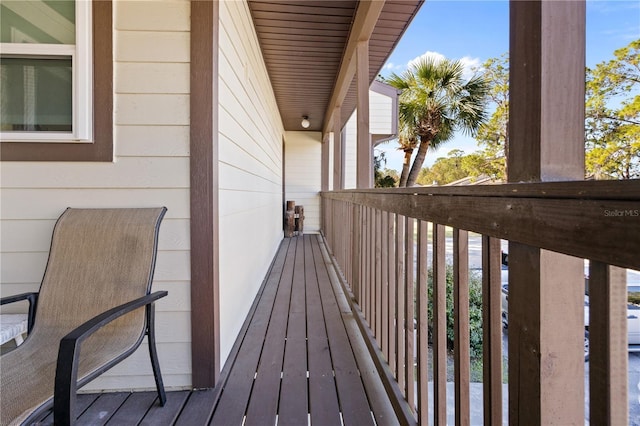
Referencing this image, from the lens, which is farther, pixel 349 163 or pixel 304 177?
pixel 349 163

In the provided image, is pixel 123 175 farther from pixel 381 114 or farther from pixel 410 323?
pixel 381 114

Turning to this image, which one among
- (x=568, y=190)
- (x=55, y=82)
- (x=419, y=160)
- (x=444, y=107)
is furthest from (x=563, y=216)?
(x=419, y=160)

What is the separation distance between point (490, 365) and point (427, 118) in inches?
134

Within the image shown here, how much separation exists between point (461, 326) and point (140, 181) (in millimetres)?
1583

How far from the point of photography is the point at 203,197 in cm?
164

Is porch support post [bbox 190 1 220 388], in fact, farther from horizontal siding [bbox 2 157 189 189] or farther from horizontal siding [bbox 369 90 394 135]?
horizontal siding [bbox 369 90 394 135]

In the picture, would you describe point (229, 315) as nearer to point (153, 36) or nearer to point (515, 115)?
point (153, 36)

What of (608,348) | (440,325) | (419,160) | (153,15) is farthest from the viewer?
(419,160)

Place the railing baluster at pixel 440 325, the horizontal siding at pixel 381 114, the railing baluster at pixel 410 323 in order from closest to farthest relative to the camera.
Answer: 1. the railing baluster at pixel 440 325
2. the railing baluster at pixel 410 323
3. the horizontal siding at pixel 381 114

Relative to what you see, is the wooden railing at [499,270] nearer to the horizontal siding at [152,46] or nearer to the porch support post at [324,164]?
the horizontal siding at [152,46]

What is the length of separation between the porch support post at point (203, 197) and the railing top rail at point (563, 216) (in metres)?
1.22

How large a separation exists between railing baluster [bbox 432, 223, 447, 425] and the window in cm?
161

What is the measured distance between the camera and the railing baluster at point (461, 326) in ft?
2.90

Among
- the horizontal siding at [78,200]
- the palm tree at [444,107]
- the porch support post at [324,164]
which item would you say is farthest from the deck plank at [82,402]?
the porch support post at [324,164]
